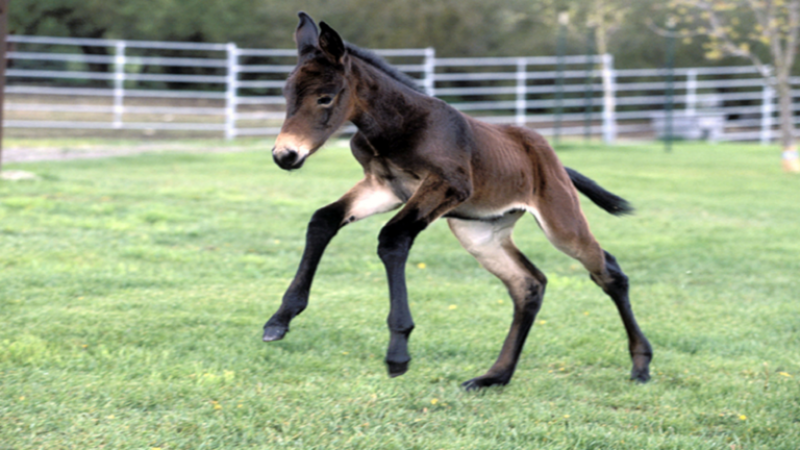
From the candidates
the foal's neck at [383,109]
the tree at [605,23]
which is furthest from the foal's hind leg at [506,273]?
the tree at [605,23]

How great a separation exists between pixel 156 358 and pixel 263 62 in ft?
68.2

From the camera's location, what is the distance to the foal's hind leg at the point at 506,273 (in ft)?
13.1

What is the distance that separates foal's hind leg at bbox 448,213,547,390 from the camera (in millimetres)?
3994

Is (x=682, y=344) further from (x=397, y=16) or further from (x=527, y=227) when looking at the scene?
(x=397, y=16)

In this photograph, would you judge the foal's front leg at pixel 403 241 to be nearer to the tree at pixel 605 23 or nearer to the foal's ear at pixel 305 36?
the foal's ear at pixel 305 36

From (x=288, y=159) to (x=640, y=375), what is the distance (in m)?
2.33

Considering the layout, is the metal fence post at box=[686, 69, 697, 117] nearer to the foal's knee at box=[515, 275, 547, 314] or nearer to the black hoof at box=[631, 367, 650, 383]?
the black hoof at box=[631, 367, 650, 383]

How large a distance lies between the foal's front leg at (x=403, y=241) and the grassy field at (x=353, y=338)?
0.44 m

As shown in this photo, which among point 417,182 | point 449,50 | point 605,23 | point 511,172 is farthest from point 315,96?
point 449,50

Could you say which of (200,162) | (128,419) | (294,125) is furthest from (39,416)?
(200,162)

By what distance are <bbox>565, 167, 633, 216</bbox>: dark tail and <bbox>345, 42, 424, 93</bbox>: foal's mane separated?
4.03 ft

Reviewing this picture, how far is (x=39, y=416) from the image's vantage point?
3.24 metres

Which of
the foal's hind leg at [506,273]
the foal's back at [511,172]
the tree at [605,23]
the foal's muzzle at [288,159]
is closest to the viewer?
the foal's muzzle at [288,159]

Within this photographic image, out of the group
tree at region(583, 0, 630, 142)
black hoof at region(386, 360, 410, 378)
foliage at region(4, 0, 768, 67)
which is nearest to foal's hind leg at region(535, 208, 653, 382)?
black hoof at region(386, 360, 410, 378)
